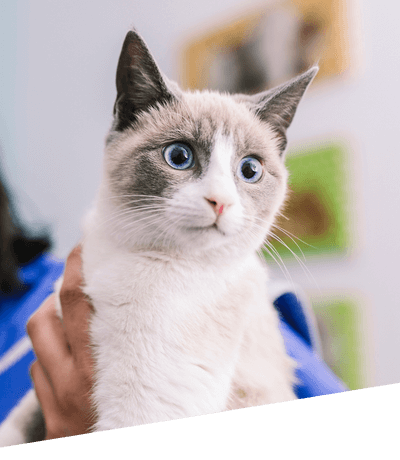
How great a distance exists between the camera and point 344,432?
52.6 inches

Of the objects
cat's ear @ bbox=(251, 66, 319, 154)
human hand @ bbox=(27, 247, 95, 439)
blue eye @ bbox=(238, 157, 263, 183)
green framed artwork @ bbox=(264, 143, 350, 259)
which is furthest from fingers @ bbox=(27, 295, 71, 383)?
green framed artwork @ bbox=(264, 143, 350, 259)

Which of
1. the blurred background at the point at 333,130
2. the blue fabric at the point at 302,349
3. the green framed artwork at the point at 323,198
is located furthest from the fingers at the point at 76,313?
the green framed artwork at the point at 323,198

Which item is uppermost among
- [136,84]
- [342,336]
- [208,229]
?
[136,84]

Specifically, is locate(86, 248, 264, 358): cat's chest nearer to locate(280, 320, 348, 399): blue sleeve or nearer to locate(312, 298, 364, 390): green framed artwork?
locate(280, 320, 348, 399): blue sleeve

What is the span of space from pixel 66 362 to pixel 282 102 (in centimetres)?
76

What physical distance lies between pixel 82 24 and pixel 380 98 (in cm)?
110

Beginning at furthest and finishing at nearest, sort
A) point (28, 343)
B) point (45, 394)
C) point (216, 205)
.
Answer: point (28, 343) → point (45, 394) → point (216, 205)

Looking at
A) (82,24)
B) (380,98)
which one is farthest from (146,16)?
(380,98)

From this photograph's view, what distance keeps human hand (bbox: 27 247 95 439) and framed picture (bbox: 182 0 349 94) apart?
909 mm

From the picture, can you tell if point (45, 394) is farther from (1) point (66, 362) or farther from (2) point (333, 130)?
(2) point (333, 130)

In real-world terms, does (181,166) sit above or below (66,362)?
above

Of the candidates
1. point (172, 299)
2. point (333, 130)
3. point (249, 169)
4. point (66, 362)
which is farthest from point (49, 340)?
point (333, 130)

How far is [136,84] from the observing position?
0.91 meters

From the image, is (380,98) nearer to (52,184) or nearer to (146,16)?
(146,16)
